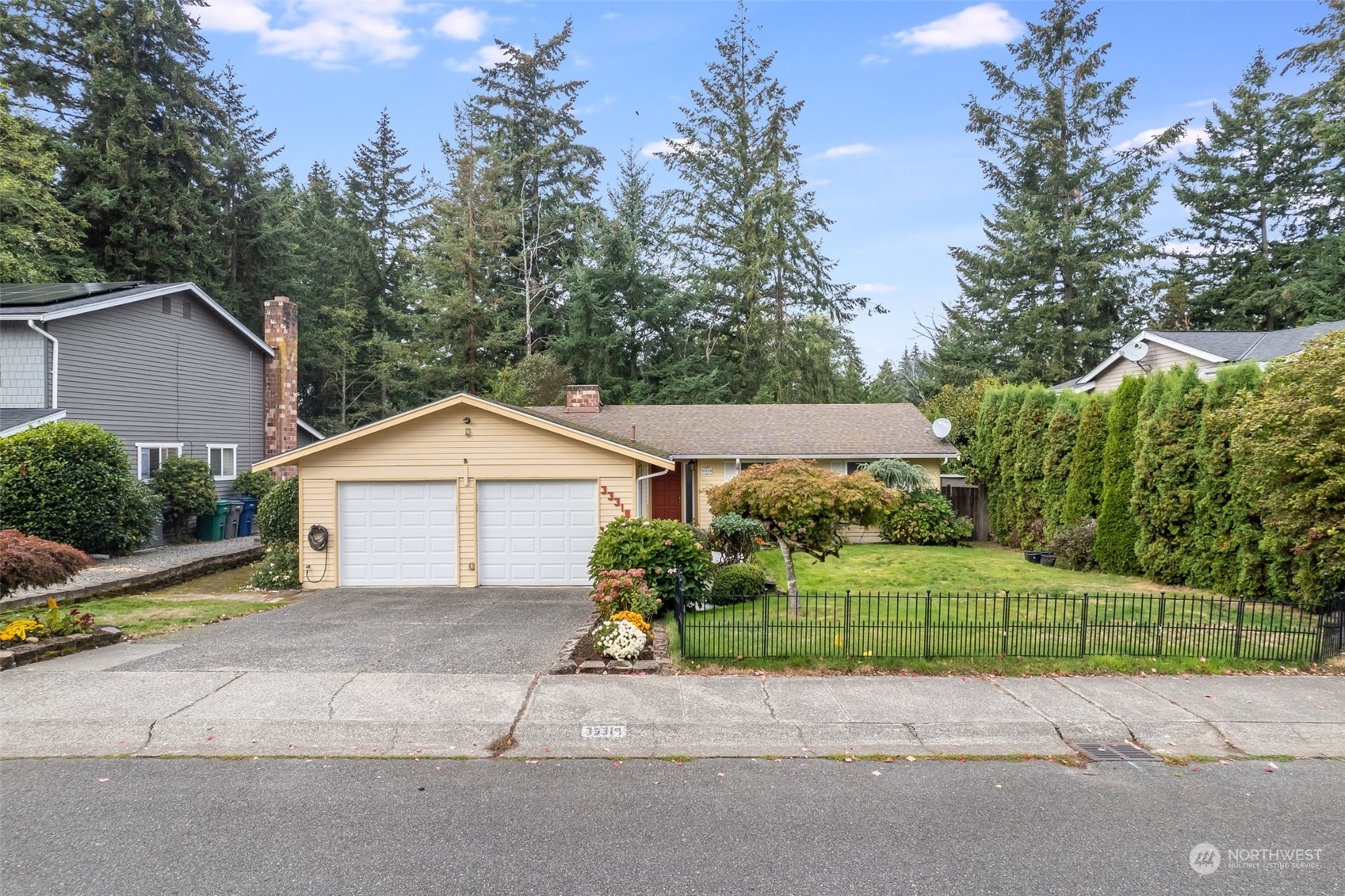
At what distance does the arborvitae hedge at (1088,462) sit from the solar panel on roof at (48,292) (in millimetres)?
23171

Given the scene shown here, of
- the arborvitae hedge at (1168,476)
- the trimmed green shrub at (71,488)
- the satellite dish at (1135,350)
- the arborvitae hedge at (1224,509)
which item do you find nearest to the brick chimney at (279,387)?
the trimmed green shrub at (71,488)

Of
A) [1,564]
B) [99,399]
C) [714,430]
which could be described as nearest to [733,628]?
[1,564]

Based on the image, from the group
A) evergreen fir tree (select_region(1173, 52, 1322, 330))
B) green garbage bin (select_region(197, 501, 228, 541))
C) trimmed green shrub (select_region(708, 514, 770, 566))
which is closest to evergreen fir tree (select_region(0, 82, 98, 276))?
green garbage bin (select_region(197, 501, 228, 541))

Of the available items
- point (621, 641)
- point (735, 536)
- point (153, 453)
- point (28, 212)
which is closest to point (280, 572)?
point (621, 641)

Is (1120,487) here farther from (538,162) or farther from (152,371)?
(538,162)

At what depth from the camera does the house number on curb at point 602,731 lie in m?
5.98

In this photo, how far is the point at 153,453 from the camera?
18.8 metres

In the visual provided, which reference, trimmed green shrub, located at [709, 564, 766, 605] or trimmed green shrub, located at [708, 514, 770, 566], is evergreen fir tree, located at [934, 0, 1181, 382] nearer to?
trimmed green shrub, located at [708, 514, 770, 566]

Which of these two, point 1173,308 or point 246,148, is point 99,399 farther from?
point 1173,308

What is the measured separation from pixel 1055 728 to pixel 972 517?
1420 centimetres

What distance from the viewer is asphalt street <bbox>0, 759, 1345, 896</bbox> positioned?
3.96 meters

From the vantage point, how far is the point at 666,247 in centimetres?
3195

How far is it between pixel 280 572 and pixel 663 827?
11330 mm

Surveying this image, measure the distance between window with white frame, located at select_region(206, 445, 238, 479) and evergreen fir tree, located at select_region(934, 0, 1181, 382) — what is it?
2930 centimetres
